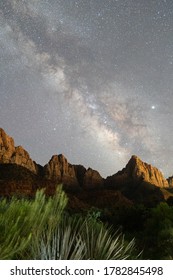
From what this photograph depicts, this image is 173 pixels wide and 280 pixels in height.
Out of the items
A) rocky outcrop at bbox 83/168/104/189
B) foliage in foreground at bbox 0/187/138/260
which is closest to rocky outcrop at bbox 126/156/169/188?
rocky outcrop at bbox 83/168/104/189

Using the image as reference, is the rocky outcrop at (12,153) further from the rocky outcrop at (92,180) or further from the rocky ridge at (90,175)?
the rocky outcrop at (92,180)

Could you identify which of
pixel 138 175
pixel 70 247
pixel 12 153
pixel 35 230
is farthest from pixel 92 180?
pixel 35 230

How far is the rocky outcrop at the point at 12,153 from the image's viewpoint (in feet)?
189

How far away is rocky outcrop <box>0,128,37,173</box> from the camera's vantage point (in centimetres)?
5750

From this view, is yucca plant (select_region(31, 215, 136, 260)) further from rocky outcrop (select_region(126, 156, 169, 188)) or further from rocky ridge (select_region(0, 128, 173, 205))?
rocky outcrop (select_region(126, 156, 169, 188))

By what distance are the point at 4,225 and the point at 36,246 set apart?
3.75 ft

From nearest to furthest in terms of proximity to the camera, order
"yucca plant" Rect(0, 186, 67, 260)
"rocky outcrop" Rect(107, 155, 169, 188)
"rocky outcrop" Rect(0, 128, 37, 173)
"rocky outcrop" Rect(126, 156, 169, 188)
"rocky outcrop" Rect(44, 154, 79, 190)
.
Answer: "yucca plant" Rect(0, 186, 67, 260)
"rocky outcrop" Rect(0, 128, 37, 173)
"rocky outcrop" Rect(44, 154, 79, 190)
"rocky outcrop" Rect(107, 155, 169, 188)
"rocky outcrop" Rect(126, 156, 169, 188)

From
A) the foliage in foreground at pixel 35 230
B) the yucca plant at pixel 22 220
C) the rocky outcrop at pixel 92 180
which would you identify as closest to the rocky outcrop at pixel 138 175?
the rocky outcrop at pixel 92 180

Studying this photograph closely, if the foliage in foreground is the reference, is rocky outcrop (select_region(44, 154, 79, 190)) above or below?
above

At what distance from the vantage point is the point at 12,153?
60156 mm

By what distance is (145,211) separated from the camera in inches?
617

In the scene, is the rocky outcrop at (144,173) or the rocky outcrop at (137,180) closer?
the rocky outcrop at (137,180)
